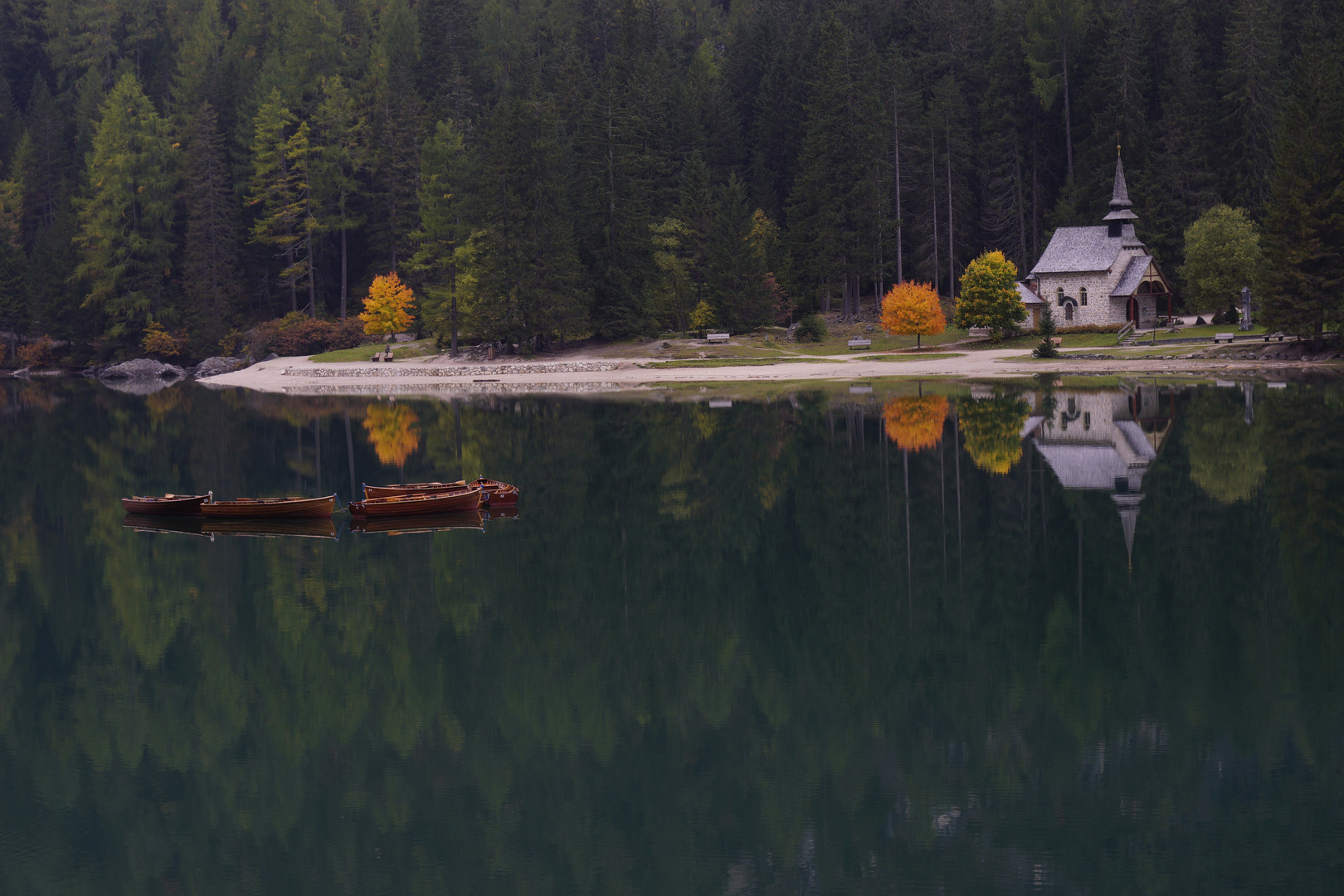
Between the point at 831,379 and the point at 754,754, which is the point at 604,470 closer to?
the point at 754,754

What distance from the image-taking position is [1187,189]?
87125mm

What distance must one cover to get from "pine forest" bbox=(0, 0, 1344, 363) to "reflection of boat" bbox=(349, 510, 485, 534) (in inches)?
1825

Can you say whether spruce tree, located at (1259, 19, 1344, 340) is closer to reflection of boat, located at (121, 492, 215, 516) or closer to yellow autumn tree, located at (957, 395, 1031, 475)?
yellow autumn tree, located at (957, 395, 1031, 475)

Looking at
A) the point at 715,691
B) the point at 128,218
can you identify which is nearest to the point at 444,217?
the point at 128,218

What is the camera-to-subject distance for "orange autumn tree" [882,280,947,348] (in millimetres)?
79625

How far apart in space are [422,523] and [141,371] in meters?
→ 83.2

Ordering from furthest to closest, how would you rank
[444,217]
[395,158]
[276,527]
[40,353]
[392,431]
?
[40,353], [395,158], [444,217], [392,431], [276,527]

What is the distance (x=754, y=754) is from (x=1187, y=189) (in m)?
82.5

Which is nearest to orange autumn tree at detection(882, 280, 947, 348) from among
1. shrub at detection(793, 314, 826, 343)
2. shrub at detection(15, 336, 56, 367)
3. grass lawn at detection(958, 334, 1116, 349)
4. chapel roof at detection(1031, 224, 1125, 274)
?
grass lawn at detection(958, 334, 1116, 349)

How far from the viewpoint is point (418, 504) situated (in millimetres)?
31094

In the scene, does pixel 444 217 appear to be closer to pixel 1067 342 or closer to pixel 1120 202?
pixel 1067 342

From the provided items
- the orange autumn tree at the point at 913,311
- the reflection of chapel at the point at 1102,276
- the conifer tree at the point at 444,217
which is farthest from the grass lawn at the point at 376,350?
the reflection of chapel at the point at 1102,276

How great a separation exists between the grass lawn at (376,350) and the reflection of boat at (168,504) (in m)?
56.6

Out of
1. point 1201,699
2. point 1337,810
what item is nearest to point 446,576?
point 1201,699
